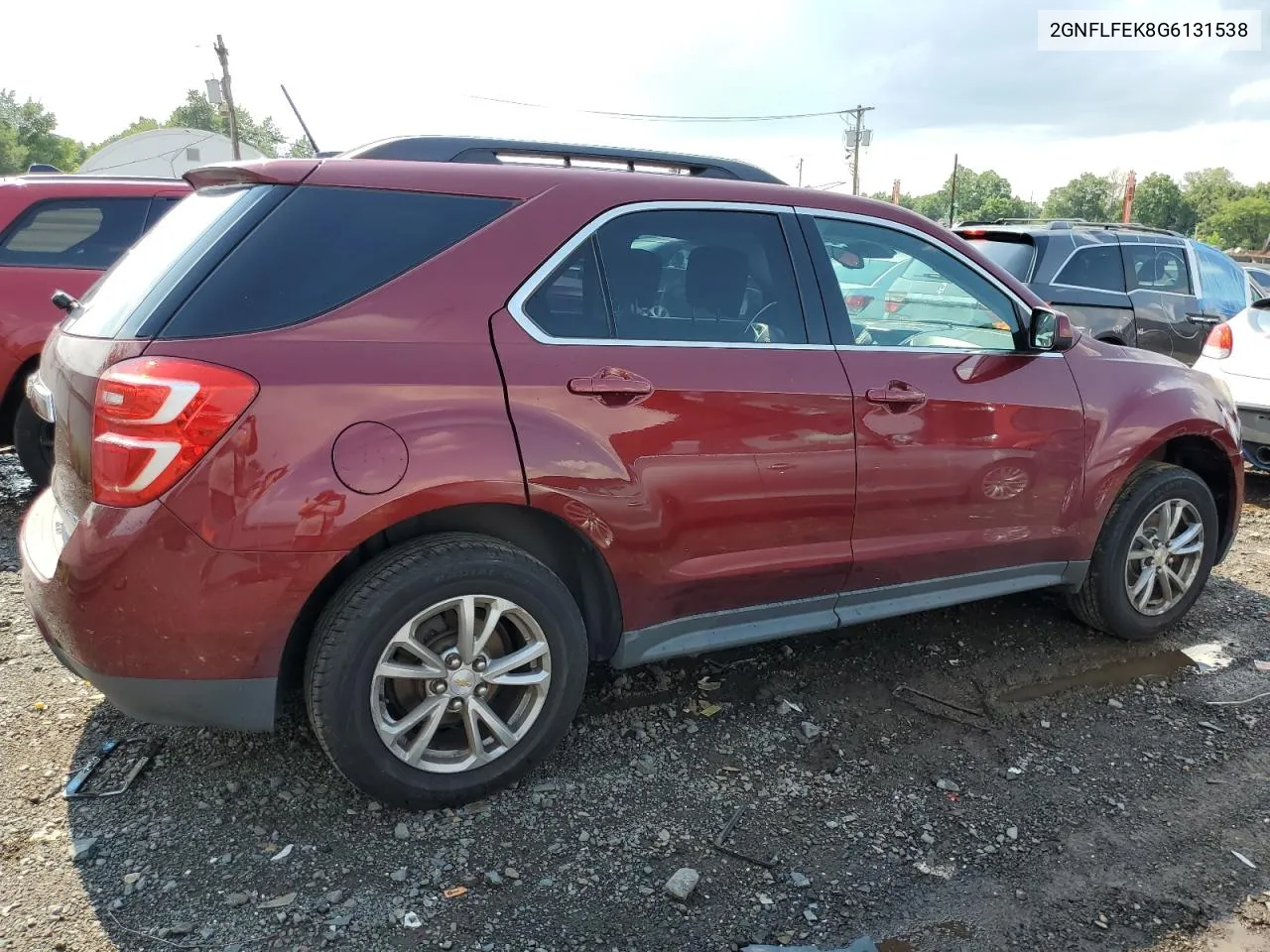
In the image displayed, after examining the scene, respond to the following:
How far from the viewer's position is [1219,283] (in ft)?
28.5

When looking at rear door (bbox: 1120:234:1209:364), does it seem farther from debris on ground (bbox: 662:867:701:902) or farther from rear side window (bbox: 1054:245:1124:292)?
debris on ground (bbox: 662:867:701:902)

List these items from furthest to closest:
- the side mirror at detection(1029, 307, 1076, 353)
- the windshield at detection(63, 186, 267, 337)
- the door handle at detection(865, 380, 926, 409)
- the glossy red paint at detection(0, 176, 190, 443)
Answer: the glossy red paint at detection(0, 176, 190, 443) → the side mirror at detection(1029, 307, 1076, 353) → the door handle at detection(865, 380, 926, 409) → the windshield at detection(63, 186, 267, 337)

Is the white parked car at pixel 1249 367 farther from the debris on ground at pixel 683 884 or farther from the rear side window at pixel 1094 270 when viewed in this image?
the debris on ground at pixel 683 884

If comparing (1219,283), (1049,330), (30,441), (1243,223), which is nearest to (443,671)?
(1049,330)

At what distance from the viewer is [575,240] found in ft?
8.86

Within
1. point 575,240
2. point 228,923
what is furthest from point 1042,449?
point 228,923

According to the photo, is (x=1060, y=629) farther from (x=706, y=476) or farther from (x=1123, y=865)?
(x=706, y=476)

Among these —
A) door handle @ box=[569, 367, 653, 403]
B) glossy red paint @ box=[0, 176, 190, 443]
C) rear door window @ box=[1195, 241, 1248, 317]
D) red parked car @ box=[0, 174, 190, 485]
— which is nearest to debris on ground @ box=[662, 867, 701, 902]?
door handle @ box=[569, 367, 653, 403]

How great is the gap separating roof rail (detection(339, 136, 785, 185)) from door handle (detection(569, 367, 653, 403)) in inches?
30.4

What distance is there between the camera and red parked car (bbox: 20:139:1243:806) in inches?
89.3

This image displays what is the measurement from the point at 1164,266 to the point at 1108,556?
560cm

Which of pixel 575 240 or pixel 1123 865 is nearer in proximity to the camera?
pixel 1123 865

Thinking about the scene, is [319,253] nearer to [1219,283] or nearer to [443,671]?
[443,671]

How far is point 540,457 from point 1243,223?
408 feet
